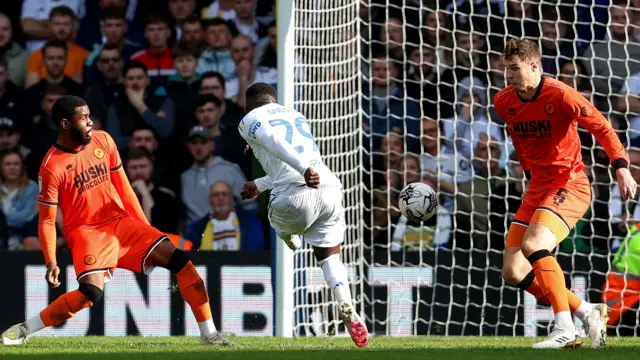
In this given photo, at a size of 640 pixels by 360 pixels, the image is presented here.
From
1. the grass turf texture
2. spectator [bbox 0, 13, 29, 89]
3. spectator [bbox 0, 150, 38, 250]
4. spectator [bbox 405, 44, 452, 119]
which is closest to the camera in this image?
the grass turf texture

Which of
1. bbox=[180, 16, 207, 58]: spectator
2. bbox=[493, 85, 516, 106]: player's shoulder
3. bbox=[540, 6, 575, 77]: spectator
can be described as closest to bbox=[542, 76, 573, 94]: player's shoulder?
bbox=[493, 85, 516, 106]: player's shoulder

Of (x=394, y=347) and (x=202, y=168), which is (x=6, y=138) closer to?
(x=202, y=168)

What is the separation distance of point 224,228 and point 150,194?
0.85 metres

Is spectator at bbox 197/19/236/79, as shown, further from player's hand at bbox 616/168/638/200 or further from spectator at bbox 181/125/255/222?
player's hand at bbox 616/168/638/200

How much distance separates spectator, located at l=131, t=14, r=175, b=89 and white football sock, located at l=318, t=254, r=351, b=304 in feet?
15.0

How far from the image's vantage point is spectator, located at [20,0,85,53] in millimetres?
11070

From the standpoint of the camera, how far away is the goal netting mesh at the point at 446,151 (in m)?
8.63

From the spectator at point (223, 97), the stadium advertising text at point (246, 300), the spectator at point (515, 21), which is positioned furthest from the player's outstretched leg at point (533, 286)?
the spectator at point (223, 97)

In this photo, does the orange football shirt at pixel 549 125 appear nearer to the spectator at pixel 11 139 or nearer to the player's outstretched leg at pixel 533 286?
the player's outstretched leg at pixel 533 286

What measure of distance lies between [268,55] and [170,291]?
3.11 meters

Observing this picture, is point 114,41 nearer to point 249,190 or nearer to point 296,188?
point 249,190

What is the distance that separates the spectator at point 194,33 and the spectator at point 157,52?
0.17 metres

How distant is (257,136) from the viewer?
21.0 feet

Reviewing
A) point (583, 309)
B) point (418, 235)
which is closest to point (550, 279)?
point (583, 309)
